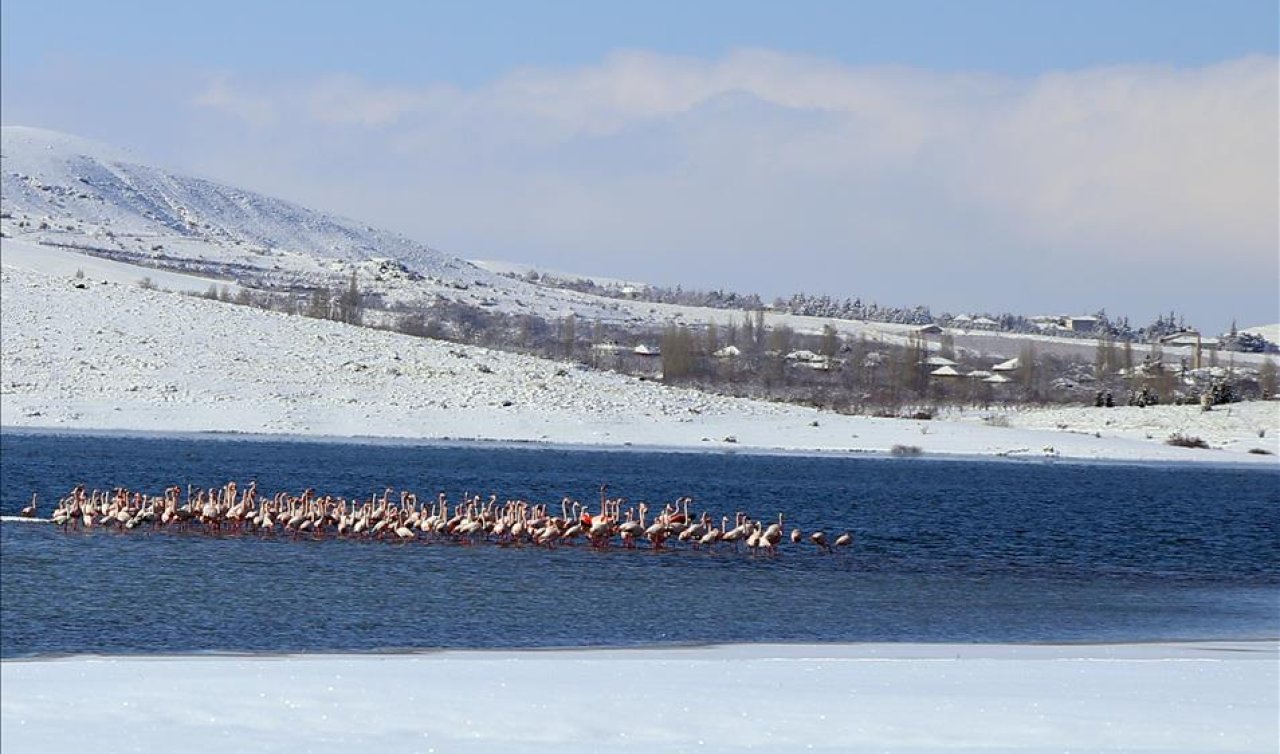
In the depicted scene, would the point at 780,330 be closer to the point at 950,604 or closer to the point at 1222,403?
the point at 1222,403

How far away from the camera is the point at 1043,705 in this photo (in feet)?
46.2

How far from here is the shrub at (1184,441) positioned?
76.1 m

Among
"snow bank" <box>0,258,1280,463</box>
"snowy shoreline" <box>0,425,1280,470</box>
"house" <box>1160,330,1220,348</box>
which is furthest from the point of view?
"house" <box>1160,330,1220,348</box>

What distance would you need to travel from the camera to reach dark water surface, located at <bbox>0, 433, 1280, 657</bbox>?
20.7 meters

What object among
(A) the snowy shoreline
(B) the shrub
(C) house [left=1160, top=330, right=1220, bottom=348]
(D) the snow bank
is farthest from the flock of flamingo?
(C) house [left=1160, top=330, right=1220, bottom=348]

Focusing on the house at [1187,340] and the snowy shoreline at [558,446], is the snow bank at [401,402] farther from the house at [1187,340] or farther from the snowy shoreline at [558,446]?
the house at [1187,340]

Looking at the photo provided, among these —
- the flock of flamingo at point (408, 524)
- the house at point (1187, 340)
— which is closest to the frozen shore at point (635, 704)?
the flock of flamingo at point (408, 524)

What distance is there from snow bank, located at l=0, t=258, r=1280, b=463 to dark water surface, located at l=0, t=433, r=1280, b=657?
15651 millimetres

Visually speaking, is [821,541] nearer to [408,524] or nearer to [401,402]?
[408,524]

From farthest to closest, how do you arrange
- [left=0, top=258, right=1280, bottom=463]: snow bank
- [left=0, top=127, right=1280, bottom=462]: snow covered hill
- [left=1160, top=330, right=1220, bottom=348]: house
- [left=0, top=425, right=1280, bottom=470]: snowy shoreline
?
1. [left=1160, top=330, right=1220, bottom=348]: house
2. [left=0, top=127, right=1280, bottom=462]: snow covered hill
3. [left=0, top=258, right=1280, bottom=463]: snow bank
4. [left=0, top=425, right=1280, bottom=470]: snowy shoreline

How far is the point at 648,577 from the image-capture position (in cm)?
2764

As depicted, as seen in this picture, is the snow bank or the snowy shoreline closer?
the snowy shoreline

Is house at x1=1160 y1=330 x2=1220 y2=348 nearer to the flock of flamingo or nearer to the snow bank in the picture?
the snow bank

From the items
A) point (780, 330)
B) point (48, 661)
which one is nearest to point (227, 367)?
point (780, 330)
